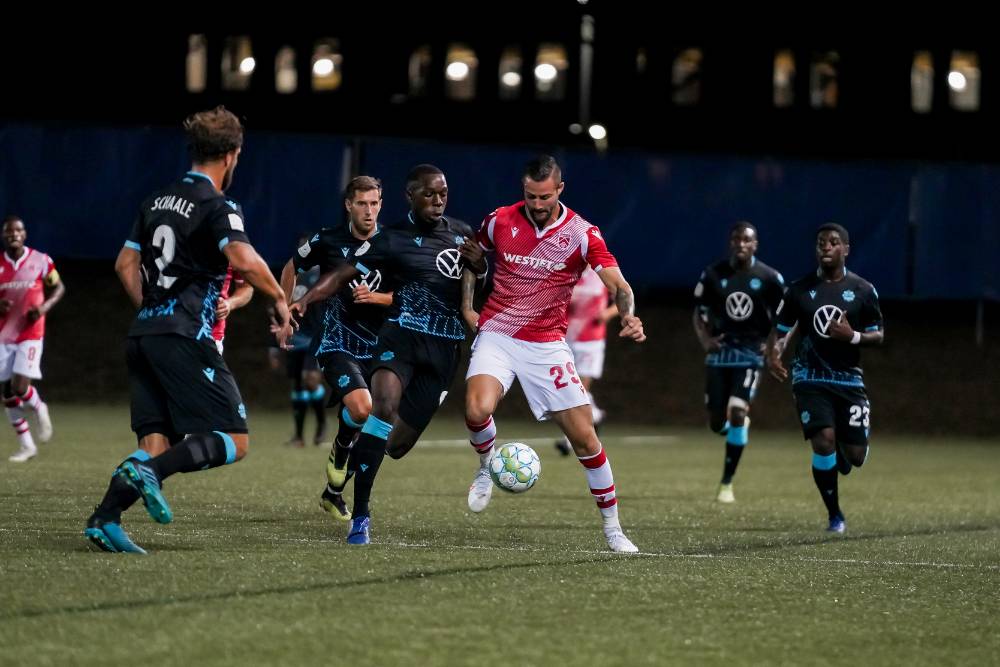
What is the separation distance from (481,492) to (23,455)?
557 cm

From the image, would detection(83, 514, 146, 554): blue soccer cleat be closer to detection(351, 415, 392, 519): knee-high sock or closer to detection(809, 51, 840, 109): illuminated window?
detection(351, 415, 392, 519): knee-high sock

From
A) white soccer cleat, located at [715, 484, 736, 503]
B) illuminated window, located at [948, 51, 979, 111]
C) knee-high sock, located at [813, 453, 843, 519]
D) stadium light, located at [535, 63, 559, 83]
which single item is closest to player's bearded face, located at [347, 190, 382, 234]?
knee-high sock, located at [813, 453, 843, 519]

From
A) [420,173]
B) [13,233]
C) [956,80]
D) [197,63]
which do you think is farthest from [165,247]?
[956,80]

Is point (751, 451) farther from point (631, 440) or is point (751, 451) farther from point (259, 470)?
point (259, 470)

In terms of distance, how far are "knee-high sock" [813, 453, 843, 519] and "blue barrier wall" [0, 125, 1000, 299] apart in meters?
10.9

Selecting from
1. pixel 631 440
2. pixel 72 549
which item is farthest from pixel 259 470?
pixel 631 440

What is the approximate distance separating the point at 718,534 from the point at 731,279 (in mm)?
3892

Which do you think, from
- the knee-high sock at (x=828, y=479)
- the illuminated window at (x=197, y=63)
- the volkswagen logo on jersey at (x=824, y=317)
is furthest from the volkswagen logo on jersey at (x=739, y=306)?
the illuminated window at (x=197, y=63)

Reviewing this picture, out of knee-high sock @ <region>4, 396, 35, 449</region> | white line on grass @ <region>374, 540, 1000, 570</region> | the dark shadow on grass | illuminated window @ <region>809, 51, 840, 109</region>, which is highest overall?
illuminated window @ <region>809, 51, 840, 109</region>

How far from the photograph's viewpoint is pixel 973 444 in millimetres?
21609

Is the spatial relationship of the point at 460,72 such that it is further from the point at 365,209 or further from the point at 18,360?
the point at 365,209

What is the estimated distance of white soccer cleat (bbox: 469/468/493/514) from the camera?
1041 centimetres

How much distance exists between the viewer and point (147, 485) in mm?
7551

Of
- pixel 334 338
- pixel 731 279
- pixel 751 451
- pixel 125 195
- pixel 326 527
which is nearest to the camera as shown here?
pixel 326 527
